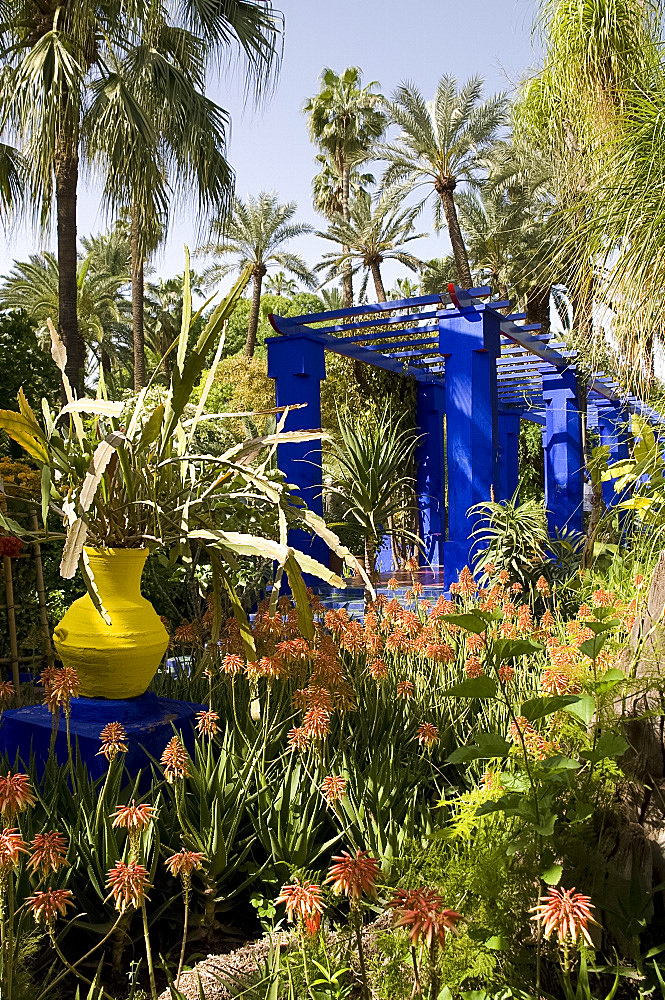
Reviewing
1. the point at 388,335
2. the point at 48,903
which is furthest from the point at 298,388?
the point at 48,903

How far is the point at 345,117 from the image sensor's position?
78.7 feet

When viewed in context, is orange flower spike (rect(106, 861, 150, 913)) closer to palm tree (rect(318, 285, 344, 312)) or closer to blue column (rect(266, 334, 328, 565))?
blue column (rect(266, 334, 328, 565))

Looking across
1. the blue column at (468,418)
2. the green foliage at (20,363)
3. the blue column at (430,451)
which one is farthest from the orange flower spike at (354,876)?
the blue column at (430,451)

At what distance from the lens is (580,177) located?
609 centimetres

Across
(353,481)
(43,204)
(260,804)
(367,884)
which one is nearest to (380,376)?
(43,204)

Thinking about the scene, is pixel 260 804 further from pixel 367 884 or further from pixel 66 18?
pixel 66 18

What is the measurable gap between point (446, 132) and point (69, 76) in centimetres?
1096

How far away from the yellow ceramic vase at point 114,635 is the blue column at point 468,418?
4922 mm

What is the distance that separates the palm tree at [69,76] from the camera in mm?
7996

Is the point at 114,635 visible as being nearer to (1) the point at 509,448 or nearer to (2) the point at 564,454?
(2) the point at 564,454

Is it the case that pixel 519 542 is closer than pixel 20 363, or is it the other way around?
pixel 519 542

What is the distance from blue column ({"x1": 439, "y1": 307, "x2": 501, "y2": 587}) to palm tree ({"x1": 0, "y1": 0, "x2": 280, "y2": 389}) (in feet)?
13.4

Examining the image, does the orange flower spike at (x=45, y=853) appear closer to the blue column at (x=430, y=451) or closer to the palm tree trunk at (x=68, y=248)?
the palm tree trunk at (x=68, y=248)

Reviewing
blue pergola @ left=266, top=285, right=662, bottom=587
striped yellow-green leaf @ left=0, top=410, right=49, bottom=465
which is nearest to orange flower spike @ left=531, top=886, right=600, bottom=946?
striped yellow-green leaf @ left=0, top=410, right=49, bottom=465
